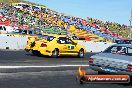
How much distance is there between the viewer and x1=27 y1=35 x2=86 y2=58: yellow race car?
22156 millimetres

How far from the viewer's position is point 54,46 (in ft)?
73.6

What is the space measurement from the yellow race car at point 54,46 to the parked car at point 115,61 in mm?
9861

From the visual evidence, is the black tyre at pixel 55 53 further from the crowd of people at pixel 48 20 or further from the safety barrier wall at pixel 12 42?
the crowd of people at pixel 48 20

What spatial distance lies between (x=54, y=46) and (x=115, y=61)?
1133 cm

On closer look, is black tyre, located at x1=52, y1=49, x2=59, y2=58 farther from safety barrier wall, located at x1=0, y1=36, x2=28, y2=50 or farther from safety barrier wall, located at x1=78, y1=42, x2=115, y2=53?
safety barrier wall, located at x1=78, y1=42, x2=115, y2=53

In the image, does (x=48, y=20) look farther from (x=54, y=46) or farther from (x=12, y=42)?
(x=54, y=46)

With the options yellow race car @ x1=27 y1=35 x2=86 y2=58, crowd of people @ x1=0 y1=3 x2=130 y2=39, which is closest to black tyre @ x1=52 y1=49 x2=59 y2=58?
yellow race car @ x1=27 y1=35 x2=86 y2=58

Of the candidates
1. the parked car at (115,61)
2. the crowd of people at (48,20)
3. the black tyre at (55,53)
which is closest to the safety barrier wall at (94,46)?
the crowd of people at (48,20)

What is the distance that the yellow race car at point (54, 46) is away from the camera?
2216cm

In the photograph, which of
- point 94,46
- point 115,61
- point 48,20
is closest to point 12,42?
point 94,46

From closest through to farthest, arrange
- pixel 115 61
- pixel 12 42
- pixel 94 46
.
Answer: pixel 115 61 → pixel 12 42 → pixel 94 46

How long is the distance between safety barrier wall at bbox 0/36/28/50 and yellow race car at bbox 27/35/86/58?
7.49 meters

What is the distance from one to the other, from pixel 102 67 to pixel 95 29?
151ft

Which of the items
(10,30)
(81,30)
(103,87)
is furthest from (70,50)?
(81,30)
